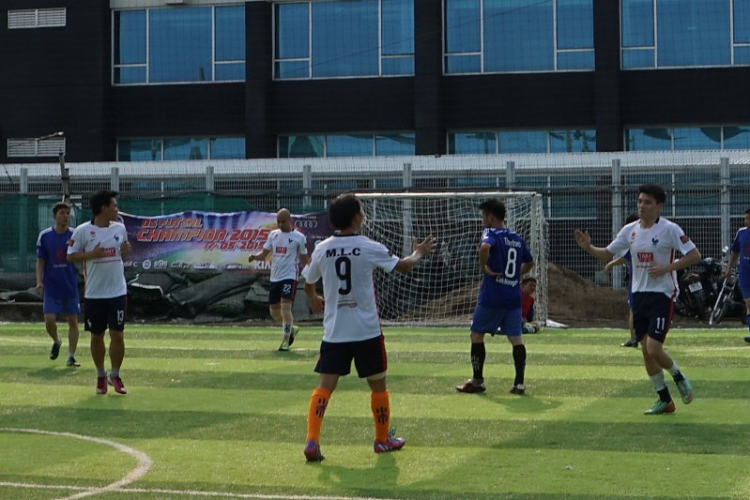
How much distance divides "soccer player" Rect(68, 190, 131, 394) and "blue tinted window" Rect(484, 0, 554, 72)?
2667 centimetres

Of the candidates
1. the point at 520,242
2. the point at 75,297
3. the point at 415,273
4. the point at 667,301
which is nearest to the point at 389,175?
the point at 415,273

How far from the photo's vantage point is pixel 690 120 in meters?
38.1

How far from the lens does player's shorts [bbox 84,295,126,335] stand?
13.4 metres

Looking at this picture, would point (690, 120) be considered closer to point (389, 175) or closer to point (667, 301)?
point (389, 175)

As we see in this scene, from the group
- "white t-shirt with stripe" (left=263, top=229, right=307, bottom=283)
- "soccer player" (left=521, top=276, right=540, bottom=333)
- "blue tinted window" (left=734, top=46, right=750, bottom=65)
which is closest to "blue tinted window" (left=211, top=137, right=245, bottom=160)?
"blue tinted window" (left=734, top=46, right=750, bottom=65)

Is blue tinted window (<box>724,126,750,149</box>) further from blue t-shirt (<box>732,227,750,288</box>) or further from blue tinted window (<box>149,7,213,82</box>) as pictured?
blue t-shirt (<box>732,227,750,288</box>)

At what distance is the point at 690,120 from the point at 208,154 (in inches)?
590

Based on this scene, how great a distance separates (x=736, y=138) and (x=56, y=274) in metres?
25.7

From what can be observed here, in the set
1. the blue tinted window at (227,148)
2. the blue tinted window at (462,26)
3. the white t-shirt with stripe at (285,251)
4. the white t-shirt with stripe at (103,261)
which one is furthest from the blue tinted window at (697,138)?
the white t-shirt with stripe at (103,261)

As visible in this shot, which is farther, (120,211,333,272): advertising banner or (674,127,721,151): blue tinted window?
(674,127,721,151): blue tinted window

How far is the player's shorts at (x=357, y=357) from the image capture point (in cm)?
944

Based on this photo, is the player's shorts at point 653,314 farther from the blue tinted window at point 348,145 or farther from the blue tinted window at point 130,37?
the blue tinted window at point 130,37

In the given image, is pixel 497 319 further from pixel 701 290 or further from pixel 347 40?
pixel 347 40

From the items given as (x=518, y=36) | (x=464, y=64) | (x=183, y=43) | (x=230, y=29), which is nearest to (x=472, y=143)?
(x=464, y=64)
